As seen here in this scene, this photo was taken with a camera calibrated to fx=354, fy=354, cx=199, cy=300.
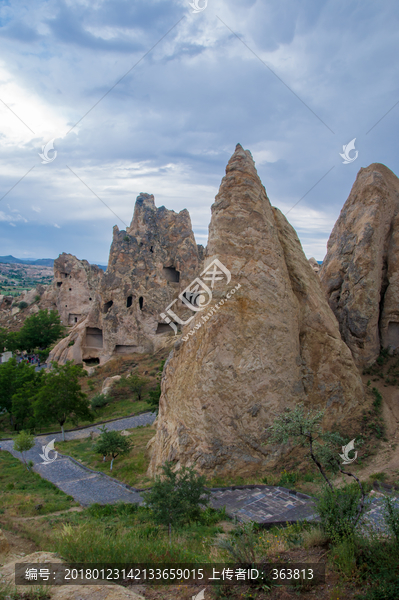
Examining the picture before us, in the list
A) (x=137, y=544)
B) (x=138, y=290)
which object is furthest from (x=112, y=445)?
(x=138, y=290)

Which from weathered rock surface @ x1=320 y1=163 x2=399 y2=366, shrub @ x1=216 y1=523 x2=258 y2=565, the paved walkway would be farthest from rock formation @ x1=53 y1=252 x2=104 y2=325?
shrub @ x1=216 y1=523 x2=258 y2=565

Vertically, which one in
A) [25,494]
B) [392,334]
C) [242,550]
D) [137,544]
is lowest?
[25,494]

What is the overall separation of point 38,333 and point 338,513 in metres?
41.1

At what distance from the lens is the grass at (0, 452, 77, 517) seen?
9896 mm

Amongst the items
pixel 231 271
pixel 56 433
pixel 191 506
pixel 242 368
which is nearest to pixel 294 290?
pixel 231 271

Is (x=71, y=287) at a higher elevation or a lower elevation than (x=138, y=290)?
higher

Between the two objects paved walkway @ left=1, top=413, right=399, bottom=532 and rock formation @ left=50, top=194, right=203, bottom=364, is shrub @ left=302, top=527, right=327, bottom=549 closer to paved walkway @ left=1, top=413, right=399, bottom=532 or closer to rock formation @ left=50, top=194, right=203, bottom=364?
paved walkway @ left=1, top=413, right=399, bottom=532

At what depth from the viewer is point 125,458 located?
15.6 m

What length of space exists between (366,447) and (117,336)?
24918mm

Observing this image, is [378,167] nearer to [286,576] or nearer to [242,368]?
[242,368]

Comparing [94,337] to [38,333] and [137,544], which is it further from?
[137,544]

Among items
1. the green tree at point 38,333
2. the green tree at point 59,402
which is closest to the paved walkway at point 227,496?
the green tree at point 59,402

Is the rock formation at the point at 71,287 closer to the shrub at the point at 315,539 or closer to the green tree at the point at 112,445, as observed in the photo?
the green tree at the point at 112,445

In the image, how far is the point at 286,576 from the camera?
15.9 ft
